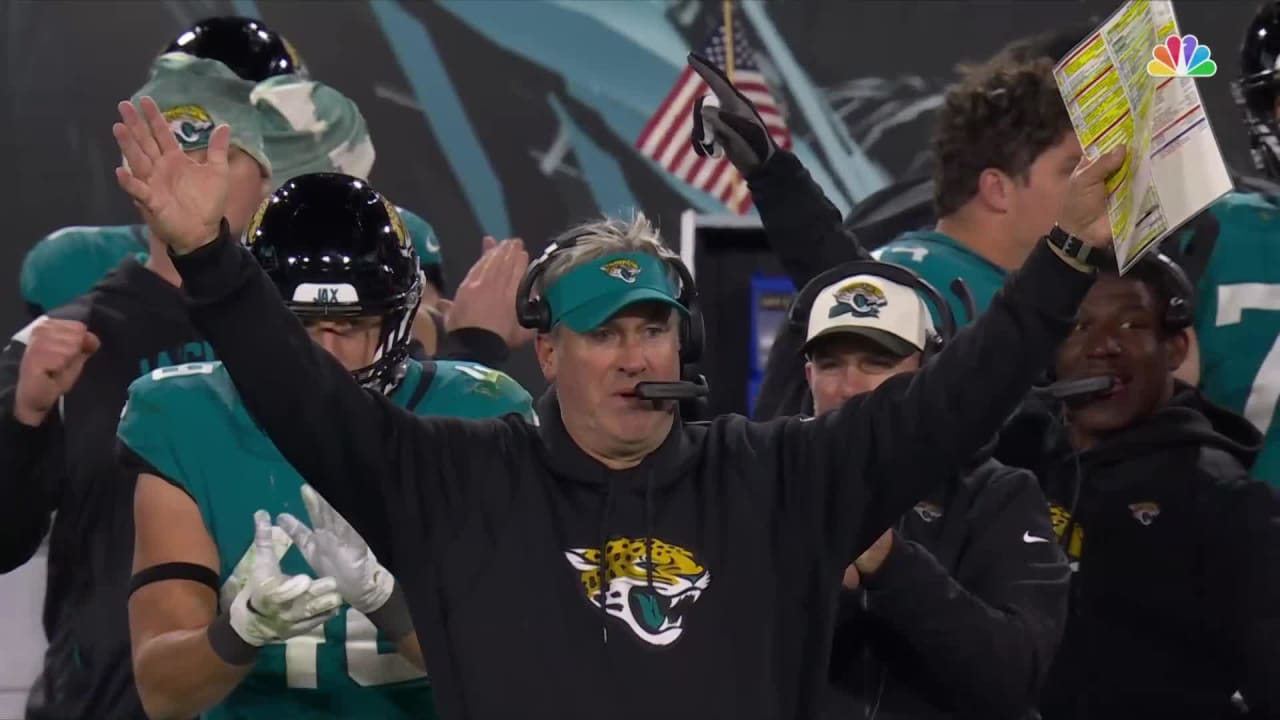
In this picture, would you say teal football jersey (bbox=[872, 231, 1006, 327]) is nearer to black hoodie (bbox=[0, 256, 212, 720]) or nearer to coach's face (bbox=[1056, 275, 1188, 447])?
coach's face (bbox=[1056, 275, 1188, 447])

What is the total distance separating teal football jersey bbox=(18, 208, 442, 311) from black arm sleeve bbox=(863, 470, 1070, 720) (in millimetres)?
1353

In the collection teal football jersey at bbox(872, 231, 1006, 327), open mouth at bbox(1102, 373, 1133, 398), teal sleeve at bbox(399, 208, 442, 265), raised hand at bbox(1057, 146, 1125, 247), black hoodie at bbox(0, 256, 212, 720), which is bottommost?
black hoodie at bbox(0, 256, 212, 720)

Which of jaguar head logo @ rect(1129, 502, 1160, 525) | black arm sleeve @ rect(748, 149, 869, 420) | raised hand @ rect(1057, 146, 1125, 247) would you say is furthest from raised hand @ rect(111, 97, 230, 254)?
jaguar head logo @ rect(1129, 502, 1160, 525)

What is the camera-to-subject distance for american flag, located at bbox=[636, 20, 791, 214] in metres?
5.82

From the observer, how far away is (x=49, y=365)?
297 centimetres

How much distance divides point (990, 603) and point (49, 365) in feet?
4.79

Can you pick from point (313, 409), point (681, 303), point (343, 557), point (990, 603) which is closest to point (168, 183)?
point (313, 409)

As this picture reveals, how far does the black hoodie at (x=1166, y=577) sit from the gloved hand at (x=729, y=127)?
77cm

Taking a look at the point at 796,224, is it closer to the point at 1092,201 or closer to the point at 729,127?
the point at 729,127

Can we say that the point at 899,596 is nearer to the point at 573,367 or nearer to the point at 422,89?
the point at 573,367

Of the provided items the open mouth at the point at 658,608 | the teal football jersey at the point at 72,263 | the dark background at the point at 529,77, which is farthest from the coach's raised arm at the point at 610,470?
the dark background at the point at 529,77

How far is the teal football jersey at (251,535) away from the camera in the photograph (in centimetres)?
264

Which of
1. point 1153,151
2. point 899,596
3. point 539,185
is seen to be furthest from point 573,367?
point 539,185

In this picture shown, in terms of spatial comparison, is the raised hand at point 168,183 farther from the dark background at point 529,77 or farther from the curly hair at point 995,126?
the dark background at point 529,77
